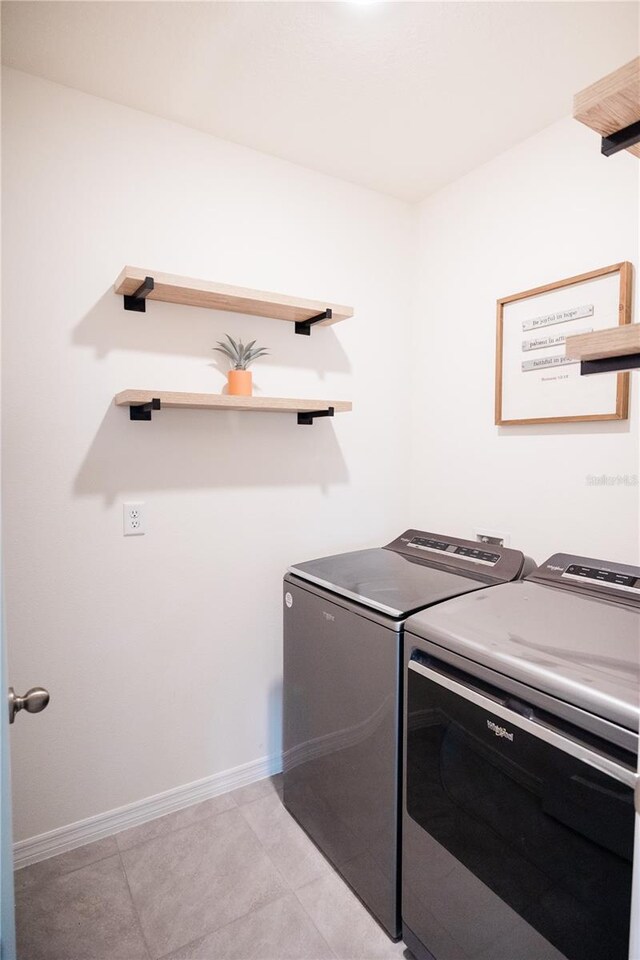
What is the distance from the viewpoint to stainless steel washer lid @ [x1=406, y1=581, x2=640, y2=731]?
3.10 feet

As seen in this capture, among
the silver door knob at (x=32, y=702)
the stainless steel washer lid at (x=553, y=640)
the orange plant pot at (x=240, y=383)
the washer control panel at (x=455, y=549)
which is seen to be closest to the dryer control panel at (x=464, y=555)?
the washer control panel at (x=455, y=549)

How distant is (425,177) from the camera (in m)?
2.13

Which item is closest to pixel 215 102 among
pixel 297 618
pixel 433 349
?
pixel 433 349

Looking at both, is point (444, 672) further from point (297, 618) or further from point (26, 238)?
point (26, 238)

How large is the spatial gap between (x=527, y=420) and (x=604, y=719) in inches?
46.0

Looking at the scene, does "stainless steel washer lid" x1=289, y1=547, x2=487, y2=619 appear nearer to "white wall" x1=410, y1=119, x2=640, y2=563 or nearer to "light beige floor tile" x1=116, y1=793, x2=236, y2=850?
"white wall" x1=410, y1=119, x2=640, y2=563

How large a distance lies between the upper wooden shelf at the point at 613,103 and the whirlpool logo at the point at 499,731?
104 cm

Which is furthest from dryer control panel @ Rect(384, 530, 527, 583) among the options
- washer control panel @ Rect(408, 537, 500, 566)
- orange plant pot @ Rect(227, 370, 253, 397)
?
orange plant pot @ Rect(227, 370, 253, 397)

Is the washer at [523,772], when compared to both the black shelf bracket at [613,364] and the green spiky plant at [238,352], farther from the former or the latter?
the green spiky plant at [238,352]

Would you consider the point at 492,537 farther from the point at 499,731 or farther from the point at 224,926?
the point at 224,926

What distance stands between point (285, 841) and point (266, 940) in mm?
353

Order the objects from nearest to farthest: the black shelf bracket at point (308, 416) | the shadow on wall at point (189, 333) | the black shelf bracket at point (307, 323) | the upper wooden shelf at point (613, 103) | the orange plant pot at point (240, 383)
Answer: the upper wooden shelf at point (613, 103), the shadow on wall at point (189, 333), the orange plant pot at point (240, 383), the black shelf bracket at point (307, 323), the black shelf bracket at point (308, 416)

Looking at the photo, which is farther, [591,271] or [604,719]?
[591,271]

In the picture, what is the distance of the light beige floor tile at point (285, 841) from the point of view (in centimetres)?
165
